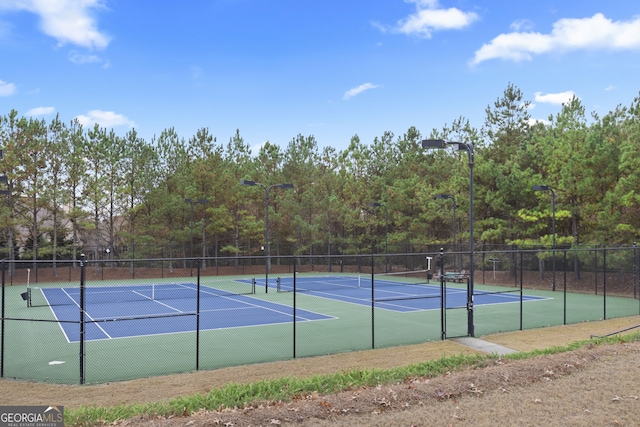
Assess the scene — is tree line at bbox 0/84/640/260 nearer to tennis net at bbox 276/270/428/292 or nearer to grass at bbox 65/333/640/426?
tennis net at bbox 276/270/428/292

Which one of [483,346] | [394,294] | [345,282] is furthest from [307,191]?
[483,346]

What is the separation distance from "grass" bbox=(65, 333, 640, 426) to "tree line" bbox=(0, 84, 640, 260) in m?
24.3

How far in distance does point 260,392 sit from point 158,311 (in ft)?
48.6

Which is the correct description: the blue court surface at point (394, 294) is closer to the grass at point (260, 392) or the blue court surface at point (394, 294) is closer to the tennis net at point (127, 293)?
the tennis net at point (127, 293)

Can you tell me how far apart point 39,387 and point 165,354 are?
12.1 ft

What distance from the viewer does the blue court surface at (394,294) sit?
24.2 meters

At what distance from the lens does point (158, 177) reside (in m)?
52.6

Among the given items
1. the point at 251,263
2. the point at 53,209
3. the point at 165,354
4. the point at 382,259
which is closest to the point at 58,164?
the point at 53,209

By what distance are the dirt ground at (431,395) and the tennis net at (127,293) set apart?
14531mm

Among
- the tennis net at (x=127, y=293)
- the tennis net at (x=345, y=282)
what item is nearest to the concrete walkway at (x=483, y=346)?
the tennis net at (x=127, y=293)

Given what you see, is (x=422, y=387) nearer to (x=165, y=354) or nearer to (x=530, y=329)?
(x=165, y=354)

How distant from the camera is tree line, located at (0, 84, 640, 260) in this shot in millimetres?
35188

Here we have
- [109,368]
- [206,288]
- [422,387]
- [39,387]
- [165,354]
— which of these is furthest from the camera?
[206,288]

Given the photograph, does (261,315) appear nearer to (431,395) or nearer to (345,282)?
(431,395)
